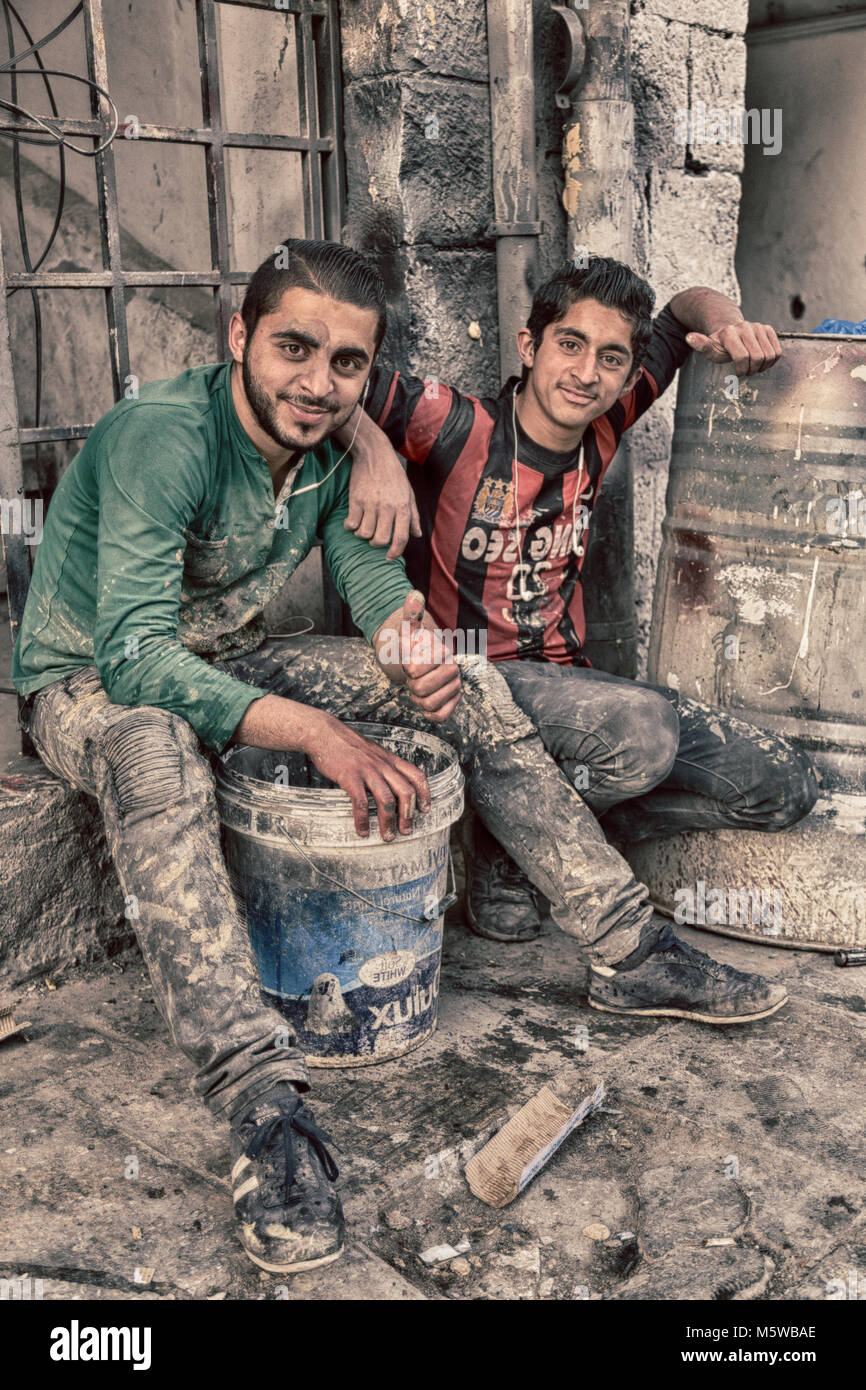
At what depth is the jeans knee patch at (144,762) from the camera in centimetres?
229

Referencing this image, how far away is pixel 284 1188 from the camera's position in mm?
2049

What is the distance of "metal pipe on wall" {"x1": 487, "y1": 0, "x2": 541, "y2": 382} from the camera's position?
354 centimetres

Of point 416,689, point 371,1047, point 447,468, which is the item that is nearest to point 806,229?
point 447,468

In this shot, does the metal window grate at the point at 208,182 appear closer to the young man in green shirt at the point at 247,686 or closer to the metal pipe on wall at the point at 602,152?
the young man in green shirt at the point at 247,686

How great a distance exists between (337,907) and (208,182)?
1.97 meters

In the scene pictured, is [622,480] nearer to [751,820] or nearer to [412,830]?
[751,820]

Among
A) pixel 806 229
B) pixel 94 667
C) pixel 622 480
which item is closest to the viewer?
pixel 94 667

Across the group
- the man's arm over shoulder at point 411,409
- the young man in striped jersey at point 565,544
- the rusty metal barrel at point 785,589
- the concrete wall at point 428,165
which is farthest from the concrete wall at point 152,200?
the rusty metal barrel at point 785,589

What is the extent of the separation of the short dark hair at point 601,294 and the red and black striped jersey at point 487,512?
0.24m

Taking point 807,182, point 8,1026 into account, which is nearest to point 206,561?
point 8,1026

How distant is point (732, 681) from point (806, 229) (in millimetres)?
3258

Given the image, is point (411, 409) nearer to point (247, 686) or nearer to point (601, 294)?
point (601, 294)

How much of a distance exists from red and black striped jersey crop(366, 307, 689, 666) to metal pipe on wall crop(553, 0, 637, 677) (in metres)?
0.53
